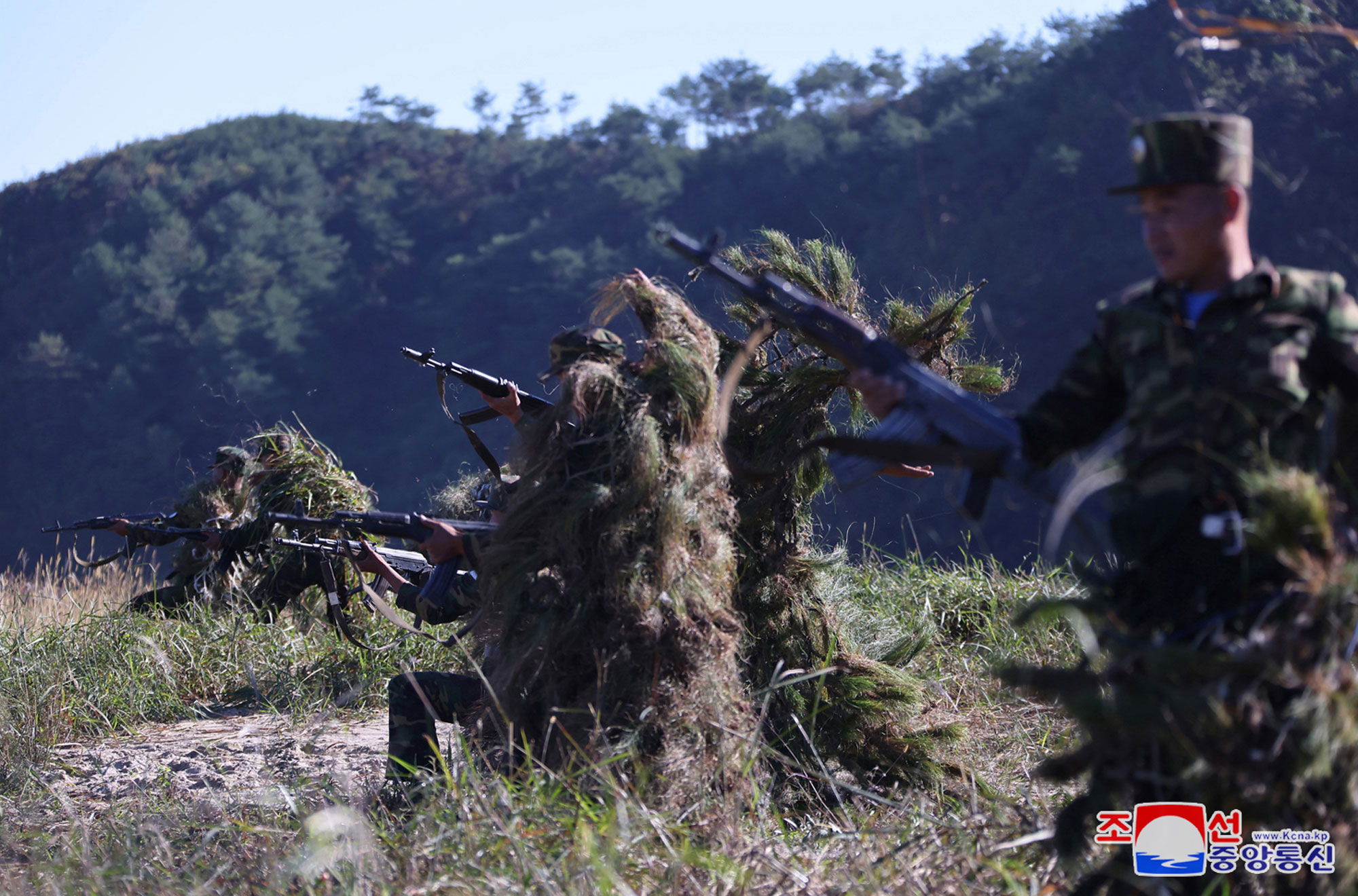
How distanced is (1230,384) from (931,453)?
0.62 metres

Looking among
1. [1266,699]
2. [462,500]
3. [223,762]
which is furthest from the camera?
[462,500]

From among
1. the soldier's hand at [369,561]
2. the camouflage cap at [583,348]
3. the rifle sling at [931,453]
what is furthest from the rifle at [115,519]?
the rifle sling at [931,453]

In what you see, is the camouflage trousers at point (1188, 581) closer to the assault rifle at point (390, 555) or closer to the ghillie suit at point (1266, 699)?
the ghillie suit at point (1266, 699)

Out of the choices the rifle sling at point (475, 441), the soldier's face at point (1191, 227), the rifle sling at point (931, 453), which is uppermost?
the soldier's face at point (1191, 227)

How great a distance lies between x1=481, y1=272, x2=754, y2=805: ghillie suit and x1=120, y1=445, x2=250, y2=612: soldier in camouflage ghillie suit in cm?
489

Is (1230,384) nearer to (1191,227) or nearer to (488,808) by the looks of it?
(1191,227)

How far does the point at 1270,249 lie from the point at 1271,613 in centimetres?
1879

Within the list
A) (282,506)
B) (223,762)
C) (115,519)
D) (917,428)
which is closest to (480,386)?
(223,762)

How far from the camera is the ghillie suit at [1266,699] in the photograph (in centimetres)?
206

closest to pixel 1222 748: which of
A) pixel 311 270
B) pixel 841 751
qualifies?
pixel 841 751

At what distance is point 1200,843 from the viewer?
7.50 feet

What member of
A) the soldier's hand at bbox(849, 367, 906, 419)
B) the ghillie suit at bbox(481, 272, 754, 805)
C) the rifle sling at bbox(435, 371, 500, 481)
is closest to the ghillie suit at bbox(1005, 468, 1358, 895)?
the soldier's hand at bbox(849, 367, 906, 419)

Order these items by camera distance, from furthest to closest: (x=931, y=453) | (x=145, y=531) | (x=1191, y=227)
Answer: (x=145, y=531) → (x=931, y=453) → (x=1191, y=227)

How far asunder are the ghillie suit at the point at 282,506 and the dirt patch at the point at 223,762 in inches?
61.6
